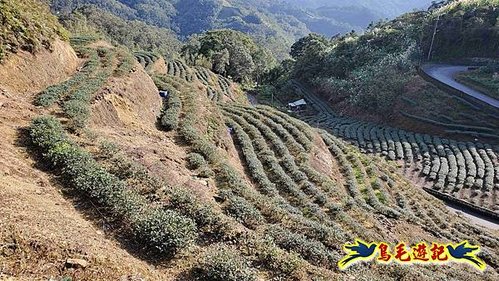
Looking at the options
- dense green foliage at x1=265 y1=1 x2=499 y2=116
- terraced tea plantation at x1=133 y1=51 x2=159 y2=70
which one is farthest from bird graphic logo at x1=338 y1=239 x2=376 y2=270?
dense green foliage at x1=265 y1=1 x2=499 y2=116

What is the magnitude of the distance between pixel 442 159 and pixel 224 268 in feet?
119

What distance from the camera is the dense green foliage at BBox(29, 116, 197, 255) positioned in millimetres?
9492

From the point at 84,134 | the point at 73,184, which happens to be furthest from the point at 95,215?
the point at 84,134

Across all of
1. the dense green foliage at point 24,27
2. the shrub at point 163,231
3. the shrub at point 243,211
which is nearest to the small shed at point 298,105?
the dense green foliage at point 24,27

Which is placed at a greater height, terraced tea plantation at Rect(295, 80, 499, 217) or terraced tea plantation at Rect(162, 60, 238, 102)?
terraced tea plantation at Rect(295, 80, 499, 217)

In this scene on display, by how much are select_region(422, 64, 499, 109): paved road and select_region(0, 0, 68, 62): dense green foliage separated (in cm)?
4754

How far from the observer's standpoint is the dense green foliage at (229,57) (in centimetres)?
8612

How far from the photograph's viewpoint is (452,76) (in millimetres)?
57719

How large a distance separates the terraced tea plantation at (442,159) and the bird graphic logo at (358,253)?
24.3 meters

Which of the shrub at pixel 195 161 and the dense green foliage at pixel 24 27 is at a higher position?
the dense green foliage at pixel 24 27

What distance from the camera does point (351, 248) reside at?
10320 millimetres

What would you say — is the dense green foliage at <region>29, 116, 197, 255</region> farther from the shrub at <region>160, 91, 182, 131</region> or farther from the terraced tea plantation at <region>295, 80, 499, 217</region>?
the terraced tea plantation at <region>295, 80, 499, 217</region>

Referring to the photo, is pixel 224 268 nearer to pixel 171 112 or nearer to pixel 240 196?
pixel 240 196
